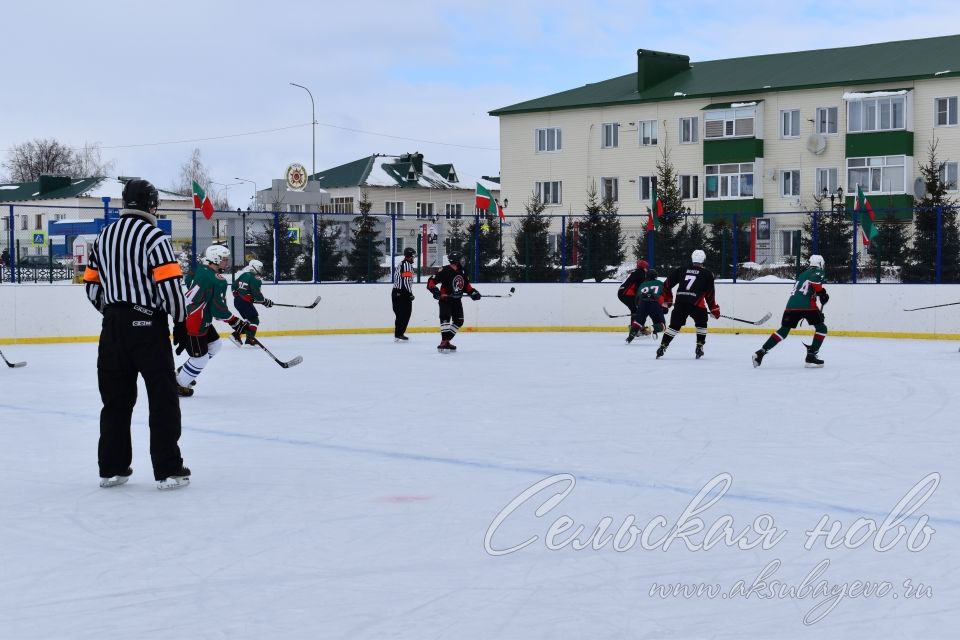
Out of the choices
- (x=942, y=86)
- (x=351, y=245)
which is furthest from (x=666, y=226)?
(x=942, y=86)

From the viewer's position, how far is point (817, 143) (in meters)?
39.2

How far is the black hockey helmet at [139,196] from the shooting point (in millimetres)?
5582

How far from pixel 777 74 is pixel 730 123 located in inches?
100.0

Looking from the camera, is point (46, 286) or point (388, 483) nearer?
point (388, 483)

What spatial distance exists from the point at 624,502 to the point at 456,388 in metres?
5.15

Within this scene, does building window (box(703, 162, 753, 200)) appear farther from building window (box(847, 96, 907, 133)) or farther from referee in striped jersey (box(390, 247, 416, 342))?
referee in striped jersey (box(390, 247, 416, 342))

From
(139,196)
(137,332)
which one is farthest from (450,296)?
(137,332)

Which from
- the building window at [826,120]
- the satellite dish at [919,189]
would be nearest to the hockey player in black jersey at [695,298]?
the satellite dish at [919,189]

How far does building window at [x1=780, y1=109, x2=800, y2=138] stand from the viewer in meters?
40.1

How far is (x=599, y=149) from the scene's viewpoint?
44250 millimetres

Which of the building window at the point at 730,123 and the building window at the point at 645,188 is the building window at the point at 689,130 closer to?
the building window at the point at 730,123

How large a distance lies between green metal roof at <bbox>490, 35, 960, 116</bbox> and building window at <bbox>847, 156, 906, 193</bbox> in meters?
2.53

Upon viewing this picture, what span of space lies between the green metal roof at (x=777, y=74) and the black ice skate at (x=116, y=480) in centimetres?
3563

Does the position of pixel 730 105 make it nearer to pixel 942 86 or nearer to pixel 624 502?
pixel 942 86
